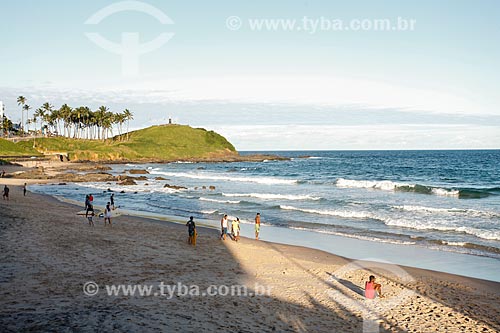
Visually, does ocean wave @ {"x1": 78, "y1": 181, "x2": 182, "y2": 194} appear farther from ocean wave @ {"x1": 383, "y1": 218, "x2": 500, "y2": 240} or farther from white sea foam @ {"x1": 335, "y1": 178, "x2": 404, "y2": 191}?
ocean wave @ {"x1": 383, "y1": 218, "x2": 500, "y2": 240}

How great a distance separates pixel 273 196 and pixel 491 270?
26.7 meters

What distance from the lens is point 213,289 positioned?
42.8ft

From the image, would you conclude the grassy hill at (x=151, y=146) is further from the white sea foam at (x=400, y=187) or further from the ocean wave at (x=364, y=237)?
the ocean wave at (x=364, y=237)

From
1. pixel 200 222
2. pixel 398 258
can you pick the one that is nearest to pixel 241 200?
pixel 200 222

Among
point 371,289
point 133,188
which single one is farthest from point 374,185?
point 371,289

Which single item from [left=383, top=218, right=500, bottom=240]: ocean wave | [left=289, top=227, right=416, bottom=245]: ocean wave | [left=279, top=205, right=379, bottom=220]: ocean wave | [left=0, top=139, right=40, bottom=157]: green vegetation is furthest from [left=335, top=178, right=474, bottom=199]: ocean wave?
[left=0, top=139, right=40, bottom=157]: green vegetation

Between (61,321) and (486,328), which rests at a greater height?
(61,321)

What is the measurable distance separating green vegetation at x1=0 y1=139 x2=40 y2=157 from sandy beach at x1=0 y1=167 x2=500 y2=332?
8474cm

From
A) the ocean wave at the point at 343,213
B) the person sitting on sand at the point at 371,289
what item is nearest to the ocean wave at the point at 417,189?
the ocean wave at the point at 343,213

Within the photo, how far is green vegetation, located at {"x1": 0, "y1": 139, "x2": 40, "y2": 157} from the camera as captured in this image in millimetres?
94400

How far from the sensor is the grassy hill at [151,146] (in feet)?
378

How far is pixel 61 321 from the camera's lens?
9.24m

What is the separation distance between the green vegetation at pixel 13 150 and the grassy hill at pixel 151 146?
4.84 ft

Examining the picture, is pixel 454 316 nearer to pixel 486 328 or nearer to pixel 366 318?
pixel 486 328
